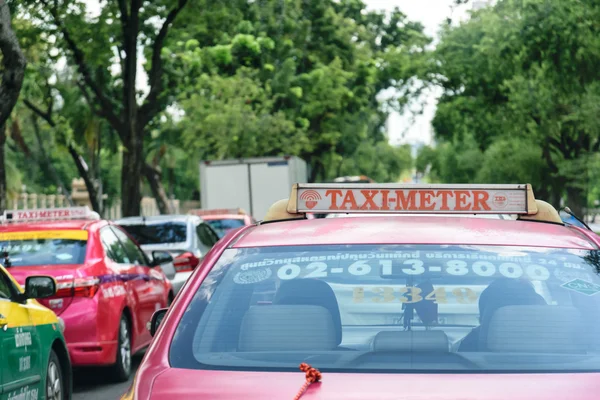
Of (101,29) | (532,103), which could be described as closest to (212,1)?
(101,29)

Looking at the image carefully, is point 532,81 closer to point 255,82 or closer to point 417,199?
point 255,82

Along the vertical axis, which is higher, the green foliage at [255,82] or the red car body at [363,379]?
the green foliage at [255,82]

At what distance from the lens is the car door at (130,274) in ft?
35.8

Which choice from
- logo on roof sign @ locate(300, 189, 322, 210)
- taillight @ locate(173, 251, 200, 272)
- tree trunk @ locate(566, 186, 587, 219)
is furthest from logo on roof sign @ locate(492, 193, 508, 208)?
tree trunk @ locate(566, 186, 587, 219)

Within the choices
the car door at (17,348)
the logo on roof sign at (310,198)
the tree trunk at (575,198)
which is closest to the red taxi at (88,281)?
the car door at (17,348)

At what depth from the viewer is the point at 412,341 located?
374 cm

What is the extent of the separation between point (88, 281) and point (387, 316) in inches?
244

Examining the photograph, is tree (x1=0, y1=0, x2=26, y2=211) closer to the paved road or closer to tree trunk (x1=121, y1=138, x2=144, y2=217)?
the paved road

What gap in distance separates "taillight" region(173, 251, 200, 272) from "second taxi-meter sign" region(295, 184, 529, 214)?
10681 mm

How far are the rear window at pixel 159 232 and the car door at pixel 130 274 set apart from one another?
465 cm

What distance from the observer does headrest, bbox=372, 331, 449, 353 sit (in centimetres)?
370

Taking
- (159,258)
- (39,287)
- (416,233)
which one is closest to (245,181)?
(159,258)

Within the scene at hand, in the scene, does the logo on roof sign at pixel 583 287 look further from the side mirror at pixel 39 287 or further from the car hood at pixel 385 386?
the side mirror at pixel 39 287

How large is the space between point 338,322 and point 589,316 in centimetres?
83
